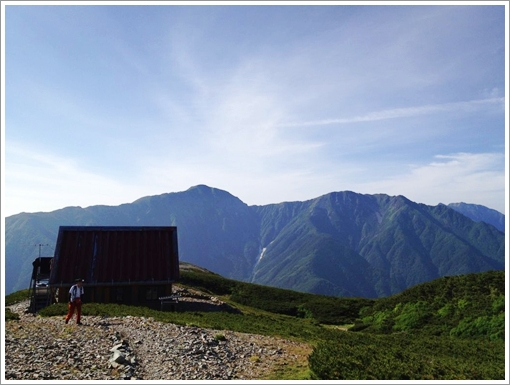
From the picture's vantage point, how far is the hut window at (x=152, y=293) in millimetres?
38750

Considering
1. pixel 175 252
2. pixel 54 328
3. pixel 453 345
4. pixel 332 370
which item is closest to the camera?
pixel 332 370

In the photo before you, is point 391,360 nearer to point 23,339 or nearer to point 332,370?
point 332,370

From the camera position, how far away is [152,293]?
38.9 metres

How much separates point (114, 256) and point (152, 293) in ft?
19.3

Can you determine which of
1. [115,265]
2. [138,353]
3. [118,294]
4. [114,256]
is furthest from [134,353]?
[114,256]

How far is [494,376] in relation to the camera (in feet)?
43.0

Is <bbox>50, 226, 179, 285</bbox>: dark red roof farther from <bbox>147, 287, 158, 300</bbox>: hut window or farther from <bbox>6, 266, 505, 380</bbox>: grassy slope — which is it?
<bbox>6, 266, 505, 380</bbox>: grassy slope

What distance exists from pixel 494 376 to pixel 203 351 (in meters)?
11.4

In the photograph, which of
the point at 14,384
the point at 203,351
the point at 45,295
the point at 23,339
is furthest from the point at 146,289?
the point at 14,384

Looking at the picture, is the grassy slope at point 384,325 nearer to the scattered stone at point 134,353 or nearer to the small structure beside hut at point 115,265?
the scattered stone at point 134,353

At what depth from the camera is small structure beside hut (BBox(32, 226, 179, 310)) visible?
1457 inches

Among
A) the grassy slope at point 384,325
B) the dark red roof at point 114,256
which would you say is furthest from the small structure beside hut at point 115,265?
the grassy slope at point 384,325

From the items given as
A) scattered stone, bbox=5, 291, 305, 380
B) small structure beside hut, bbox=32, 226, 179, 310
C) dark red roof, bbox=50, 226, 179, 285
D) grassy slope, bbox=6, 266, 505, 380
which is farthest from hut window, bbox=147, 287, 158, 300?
scattered stone, bbox=5, 291, 305, 380

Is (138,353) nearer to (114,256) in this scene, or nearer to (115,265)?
(115,265)
